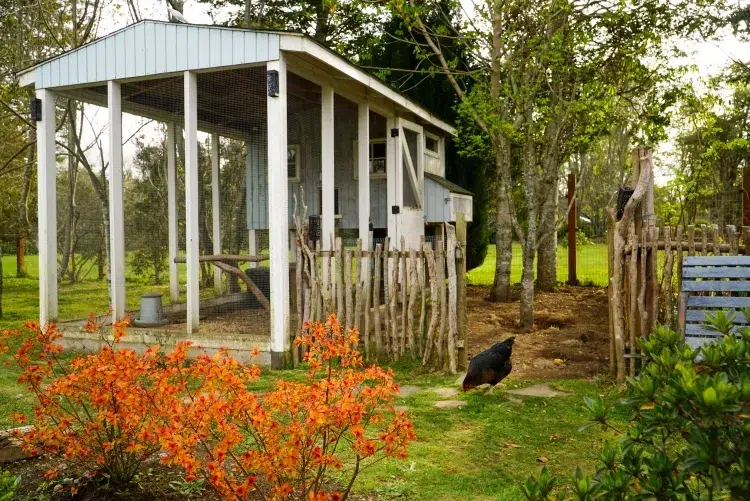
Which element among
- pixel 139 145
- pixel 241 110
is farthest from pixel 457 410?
pixel 139 145

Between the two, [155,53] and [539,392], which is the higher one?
[155,53]

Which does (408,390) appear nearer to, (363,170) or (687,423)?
(363,170)

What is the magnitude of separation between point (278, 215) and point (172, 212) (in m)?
3.09

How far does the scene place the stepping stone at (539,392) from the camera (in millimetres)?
5586

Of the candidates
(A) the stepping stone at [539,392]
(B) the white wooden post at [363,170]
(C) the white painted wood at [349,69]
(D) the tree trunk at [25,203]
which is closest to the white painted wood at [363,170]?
(B) the white wooden post at [363,170]

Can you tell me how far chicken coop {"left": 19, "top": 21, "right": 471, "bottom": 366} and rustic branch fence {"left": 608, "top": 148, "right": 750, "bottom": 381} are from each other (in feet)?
8.45

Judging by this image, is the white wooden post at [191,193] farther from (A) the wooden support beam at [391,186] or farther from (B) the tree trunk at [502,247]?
(B) the tree trunk at [502,247]

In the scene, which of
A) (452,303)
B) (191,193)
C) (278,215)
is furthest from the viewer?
(191,193)

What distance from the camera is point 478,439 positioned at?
448 cm

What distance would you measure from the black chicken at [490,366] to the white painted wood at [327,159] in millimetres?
2784

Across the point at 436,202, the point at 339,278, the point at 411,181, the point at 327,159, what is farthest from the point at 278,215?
the point at 436,202

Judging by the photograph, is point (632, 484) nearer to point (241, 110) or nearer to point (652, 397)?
point (652, 397)

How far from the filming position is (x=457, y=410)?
17.0 feet

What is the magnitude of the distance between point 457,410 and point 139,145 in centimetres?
656
